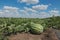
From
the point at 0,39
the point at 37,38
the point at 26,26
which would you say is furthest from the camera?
the point at 26,26

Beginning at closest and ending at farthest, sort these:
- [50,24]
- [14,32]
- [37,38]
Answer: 1. [37,38]
2. [14,32]
3. [50,24]

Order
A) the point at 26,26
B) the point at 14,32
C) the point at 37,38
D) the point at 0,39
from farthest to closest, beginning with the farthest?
the point at 26,26
the point at 14,32
the point at 37,38
the point at 0,39

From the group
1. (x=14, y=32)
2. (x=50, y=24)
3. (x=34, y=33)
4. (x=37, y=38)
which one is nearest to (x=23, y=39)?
(x=37, y=38)

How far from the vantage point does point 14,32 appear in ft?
21.2

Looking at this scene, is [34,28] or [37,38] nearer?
[37,38]

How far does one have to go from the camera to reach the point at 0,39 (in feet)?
17.3


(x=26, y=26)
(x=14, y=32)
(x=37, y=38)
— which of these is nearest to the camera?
(x=37, y=38)

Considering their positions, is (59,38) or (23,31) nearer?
(59,38)

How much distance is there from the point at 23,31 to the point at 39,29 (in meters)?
0.71

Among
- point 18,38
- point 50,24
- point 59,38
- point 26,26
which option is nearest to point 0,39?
point 18,38

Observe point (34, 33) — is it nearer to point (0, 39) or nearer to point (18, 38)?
point (18, 38)

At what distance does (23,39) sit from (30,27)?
58.5 inches

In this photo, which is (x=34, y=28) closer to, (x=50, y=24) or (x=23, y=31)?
(x=23, y=31)

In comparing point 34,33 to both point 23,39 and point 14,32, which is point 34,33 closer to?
point 14,32
